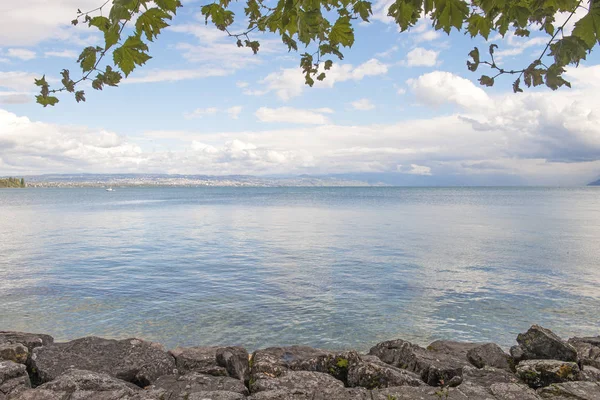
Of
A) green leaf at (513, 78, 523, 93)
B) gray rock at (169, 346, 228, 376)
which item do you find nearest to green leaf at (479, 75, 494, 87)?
green leaf at (513, 78, 523, 93)

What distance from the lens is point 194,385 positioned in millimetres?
7473

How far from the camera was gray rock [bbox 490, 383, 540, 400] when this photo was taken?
6.61m

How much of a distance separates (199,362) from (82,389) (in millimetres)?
2417

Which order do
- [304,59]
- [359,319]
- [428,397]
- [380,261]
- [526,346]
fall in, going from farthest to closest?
[380,261], [359,319], [526,346], [304,59], [428,397]

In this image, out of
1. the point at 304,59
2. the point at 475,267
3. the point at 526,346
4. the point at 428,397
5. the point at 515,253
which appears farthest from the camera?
the point at 515,253

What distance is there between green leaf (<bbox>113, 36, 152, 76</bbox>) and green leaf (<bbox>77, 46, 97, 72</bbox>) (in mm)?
335

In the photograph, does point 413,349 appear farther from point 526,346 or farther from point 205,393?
point 205,393

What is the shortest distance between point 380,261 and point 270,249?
29.5 ft

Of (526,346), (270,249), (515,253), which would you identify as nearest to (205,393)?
(526,346)

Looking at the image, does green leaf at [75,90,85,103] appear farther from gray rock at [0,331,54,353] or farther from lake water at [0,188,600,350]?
lake water at [0,188,600,350]

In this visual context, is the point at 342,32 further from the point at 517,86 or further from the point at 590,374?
the point at 590,374

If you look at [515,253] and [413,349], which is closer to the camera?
[413,349]

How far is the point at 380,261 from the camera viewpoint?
1074 inches

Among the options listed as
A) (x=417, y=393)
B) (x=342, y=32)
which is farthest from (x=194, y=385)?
(x=342, y=32)
